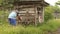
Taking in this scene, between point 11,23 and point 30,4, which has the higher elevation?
point 30,4

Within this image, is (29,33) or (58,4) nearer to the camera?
(29,33)

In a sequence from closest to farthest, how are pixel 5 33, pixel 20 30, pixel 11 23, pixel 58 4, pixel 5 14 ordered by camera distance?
pixel 5 33, pixel 20 30, pixel 11 23, pixel 5 14, pixel 58 4

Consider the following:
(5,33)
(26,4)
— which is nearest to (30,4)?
(26,4)

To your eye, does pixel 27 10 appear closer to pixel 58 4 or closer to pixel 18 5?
pixel 18 5

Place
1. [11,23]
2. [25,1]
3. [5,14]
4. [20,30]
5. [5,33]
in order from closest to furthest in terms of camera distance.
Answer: [5,33] → [20,30] → [11,23] → [25,1] → [5,14]

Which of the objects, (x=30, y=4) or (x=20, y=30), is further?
(x=30, y=4)

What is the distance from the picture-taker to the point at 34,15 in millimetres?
15164

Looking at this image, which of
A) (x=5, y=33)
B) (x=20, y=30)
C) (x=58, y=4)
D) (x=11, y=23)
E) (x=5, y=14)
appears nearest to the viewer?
(x=5, y=33)

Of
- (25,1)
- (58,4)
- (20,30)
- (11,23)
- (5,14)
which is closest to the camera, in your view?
(20,30)

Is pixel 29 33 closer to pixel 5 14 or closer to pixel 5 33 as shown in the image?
pixel 5 33

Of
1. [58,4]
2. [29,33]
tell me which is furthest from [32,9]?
[58,4]

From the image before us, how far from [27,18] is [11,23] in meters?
2.65

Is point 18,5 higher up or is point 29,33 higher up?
point 18,5

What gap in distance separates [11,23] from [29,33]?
279cm
